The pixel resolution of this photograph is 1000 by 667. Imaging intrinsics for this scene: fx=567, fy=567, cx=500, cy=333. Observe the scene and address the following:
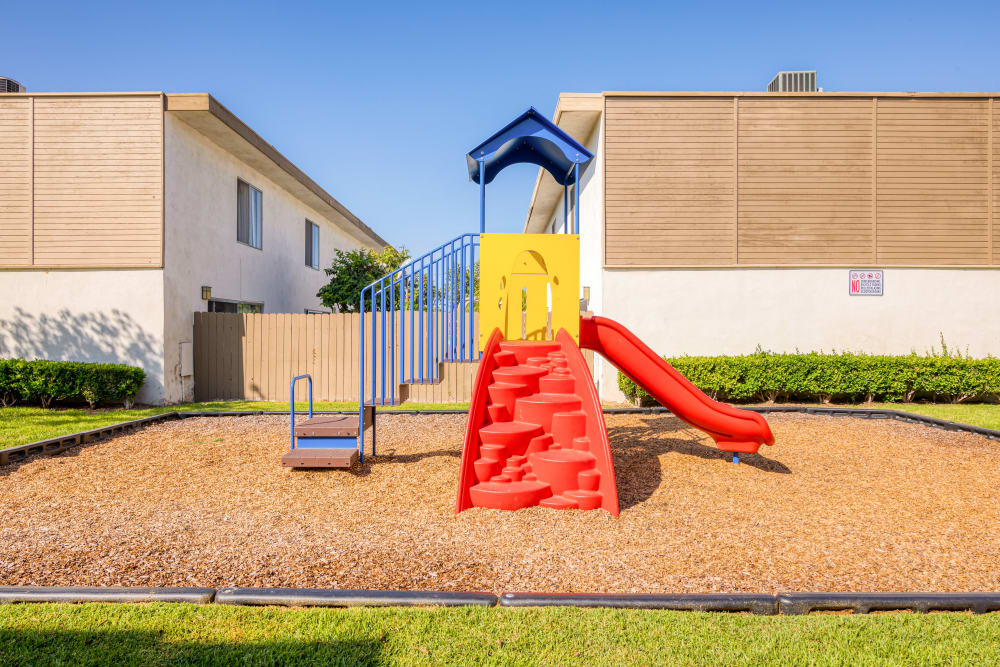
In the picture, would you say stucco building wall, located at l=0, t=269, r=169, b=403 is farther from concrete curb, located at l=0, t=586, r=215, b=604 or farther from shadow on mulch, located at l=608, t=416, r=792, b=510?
shadow on mulch, located at l=608, t=416, r=792, b=510

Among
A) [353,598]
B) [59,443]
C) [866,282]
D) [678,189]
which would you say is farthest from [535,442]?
[866,282]

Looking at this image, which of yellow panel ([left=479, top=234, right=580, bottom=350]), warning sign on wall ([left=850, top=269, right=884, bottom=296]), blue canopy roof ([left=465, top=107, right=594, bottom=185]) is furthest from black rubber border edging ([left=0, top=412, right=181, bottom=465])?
warning sign on wall ([left=850, top=269, right=884, bottom=296])

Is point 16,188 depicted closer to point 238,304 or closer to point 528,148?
point 238,304

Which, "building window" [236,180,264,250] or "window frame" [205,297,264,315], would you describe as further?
"building window" [236,180,264,250]

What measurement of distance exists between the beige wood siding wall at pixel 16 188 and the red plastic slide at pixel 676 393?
1121 cm

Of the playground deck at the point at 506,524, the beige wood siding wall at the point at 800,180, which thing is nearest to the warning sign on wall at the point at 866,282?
the beige wood siding wall at the point at 800,180

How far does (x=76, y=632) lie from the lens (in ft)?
9.23

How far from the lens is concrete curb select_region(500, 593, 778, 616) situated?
10.0 feet

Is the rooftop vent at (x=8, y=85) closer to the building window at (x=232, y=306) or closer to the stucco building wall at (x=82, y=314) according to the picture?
the stucco building wall at (x=82, y=314)

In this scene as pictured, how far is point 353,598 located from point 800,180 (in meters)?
11.9

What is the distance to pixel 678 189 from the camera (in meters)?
11.5

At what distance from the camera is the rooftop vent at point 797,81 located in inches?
496

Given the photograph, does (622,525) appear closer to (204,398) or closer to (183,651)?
(183,651)

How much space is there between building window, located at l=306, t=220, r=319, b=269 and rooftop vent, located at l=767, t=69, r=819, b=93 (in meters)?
14.5
